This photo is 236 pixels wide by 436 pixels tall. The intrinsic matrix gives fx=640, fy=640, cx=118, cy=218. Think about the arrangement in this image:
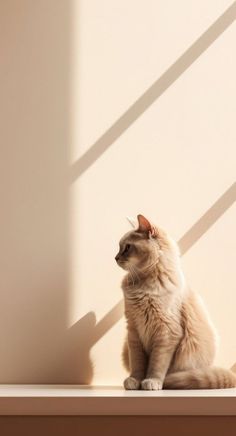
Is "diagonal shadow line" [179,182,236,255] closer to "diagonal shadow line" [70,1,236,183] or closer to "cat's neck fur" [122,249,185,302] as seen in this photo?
"cat's neck fur" [122,249,185,302]

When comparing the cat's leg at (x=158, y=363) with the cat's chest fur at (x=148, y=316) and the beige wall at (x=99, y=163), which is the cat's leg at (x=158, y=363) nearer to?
the cat's chest fur at (x=148, y=316)

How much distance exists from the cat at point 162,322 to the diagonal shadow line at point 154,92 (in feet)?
1.41

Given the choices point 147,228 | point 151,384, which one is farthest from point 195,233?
point 151,384

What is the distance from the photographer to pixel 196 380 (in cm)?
189

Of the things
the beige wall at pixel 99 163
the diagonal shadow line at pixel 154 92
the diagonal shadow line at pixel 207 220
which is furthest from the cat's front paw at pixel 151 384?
the diagonal shadow line at pixel 154 92

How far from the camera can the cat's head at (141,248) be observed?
76.9 inches

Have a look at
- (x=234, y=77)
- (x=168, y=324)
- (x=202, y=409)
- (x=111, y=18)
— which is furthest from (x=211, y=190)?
(x=202, y=409)

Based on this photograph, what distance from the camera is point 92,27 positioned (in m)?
2.36

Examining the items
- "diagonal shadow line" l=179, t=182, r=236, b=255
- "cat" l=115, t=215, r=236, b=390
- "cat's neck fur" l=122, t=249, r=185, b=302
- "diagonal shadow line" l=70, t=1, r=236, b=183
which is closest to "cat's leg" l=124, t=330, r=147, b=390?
"cat" l=115, t=215, r=236, b=390

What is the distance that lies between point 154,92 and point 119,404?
3.89 ft

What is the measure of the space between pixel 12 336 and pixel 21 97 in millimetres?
850

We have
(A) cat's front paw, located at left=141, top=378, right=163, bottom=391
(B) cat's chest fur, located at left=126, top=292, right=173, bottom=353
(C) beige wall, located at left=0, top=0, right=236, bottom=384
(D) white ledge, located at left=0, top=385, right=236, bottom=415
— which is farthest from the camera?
(C) beige wall, located at left=0, top=0, right=236, bottom=384

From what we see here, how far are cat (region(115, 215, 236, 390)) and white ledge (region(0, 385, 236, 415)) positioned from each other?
0.83 ft

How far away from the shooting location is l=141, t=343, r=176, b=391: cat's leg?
1.85 m
